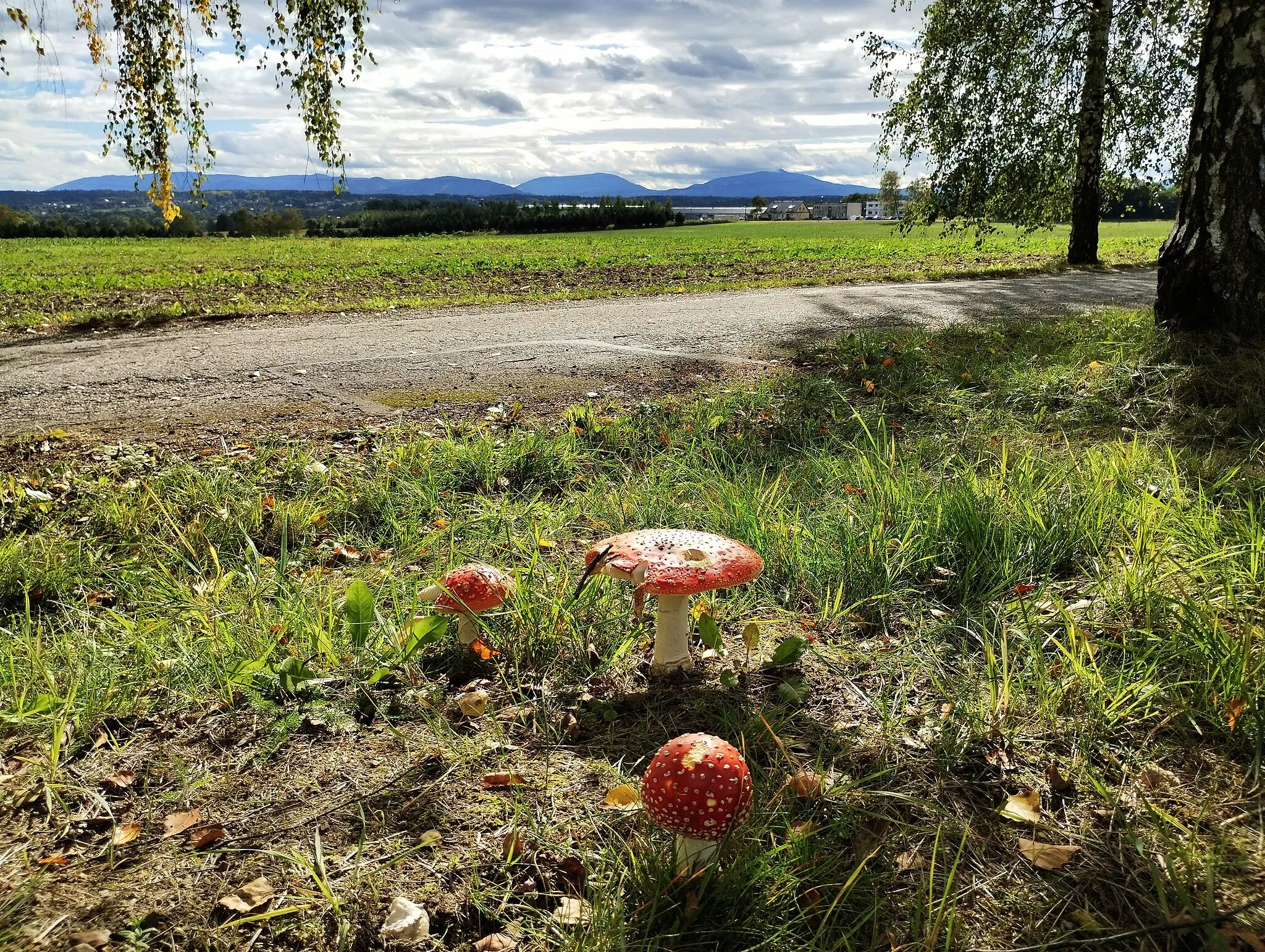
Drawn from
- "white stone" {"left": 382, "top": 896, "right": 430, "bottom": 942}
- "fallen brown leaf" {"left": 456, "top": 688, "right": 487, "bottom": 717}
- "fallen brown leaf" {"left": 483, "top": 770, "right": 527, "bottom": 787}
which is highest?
"fallen brown leaf" {"left": 456, "top": 688, "right": 487, "bottom": 717}

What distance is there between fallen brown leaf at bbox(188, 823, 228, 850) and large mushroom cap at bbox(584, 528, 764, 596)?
3.78ft

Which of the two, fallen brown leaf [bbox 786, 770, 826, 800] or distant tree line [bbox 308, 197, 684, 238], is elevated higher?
distant tree line [bbox 308, 197, 684, 238]

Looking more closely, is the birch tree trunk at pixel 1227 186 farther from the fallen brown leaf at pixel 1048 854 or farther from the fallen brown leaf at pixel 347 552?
the fallen brown leaf at pixel 347 552

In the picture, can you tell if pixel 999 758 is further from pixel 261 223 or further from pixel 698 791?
pixel 261 223

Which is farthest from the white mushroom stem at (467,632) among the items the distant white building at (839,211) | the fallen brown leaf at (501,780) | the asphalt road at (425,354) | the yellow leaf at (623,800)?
the distant white building at (839,211)

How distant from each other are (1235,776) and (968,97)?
14155 mm

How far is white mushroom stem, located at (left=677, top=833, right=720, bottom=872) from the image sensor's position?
1735mm

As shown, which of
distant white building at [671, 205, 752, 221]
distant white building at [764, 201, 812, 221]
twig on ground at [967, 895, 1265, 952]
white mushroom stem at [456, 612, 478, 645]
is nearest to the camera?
twig on ground at [967, 895, 1265, 952]

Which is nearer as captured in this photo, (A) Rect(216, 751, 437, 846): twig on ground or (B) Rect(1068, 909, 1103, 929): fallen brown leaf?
(B) Rect(1068, 909, 1103, 929): fallen brown leaf

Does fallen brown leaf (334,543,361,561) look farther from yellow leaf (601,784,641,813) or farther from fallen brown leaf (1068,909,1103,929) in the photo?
fallen brown leaf (1068,909,1103,929)

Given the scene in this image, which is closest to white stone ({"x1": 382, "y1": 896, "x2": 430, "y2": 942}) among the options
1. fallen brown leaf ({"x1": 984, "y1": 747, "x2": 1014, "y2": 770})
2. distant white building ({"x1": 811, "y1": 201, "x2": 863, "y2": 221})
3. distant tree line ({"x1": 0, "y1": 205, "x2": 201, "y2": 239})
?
fallen brown leaf ({"x1": 984, "y1": 747, "x2": 1014, "y2": 770})

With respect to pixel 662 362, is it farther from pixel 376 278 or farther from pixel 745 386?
pixel 376 278

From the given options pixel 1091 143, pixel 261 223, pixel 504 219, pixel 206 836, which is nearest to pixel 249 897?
pixel 206 836

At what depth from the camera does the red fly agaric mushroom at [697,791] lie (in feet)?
5.41
